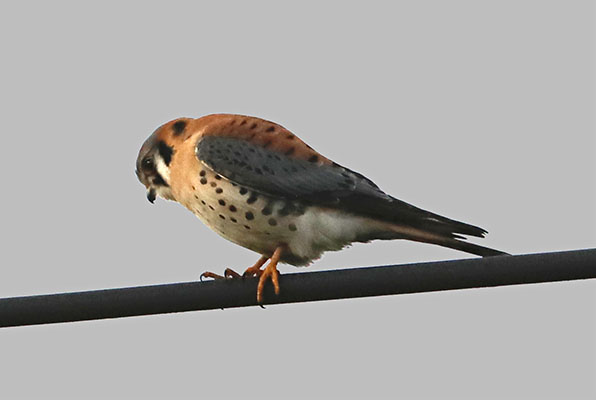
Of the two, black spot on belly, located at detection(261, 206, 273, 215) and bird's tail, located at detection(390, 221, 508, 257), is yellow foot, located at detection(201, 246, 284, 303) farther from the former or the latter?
bird's tail, located at detection(390, 221, 508, 257)

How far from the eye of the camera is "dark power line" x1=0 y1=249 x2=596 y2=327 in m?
5.48

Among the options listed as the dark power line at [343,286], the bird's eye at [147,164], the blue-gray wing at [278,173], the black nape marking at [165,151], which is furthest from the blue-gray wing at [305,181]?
the dark power line at [343,286]

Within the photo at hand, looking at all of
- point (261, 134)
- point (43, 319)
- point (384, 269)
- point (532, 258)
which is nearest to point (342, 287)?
point (384, 269)

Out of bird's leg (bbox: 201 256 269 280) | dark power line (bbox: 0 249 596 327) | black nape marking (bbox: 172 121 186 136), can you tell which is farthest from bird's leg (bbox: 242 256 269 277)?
dark power line (bbox: 0 249 596 327)

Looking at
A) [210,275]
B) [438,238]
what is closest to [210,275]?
[210,275]

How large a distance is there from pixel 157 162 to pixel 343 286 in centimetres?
207

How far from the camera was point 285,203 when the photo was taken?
6973mm

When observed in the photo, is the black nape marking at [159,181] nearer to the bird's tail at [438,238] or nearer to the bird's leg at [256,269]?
the bird's leg at [256,269]

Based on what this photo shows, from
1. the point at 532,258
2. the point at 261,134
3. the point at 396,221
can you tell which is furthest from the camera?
the point at 261,134

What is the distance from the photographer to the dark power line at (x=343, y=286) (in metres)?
5.48

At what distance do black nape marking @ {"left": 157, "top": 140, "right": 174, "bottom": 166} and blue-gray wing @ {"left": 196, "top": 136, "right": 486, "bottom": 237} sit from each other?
0.24 m

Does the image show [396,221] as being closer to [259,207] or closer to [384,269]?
[259,207]

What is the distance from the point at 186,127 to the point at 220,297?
6.21ft

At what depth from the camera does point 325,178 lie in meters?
7.12
